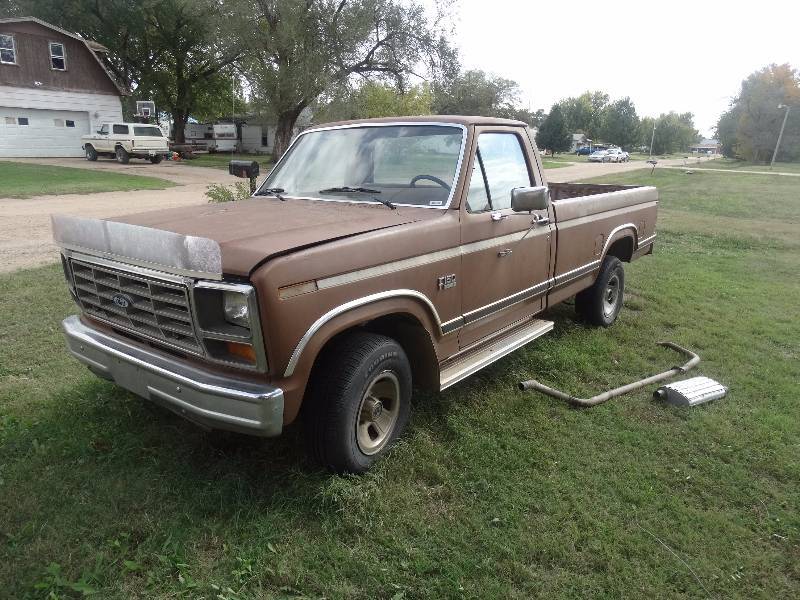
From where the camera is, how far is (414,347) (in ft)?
11.3

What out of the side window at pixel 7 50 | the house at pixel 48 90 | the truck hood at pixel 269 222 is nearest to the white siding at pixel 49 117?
the house at pixel 48 90

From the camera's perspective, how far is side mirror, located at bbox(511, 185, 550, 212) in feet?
11.8

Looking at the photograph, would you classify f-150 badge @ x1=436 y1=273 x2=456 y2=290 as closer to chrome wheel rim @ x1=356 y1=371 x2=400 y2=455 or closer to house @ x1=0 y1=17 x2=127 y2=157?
chrome wheel rim @ x1=356 y1=371 x2=400 y2=455

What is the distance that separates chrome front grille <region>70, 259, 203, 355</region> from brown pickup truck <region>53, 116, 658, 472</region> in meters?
0.01

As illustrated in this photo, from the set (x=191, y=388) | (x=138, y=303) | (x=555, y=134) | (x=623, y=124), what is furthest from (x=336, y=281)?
(x=623, y=124)

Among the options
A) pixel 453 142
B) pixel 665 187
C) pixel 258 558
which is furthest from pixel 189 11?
pixel 258 558

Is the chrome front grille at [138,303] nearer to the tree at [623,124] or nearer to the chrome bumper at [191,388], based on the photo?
the chrome bumper at [191,388]

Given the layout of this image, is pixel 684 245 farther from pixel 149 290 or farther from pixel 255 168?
pixel 149 290

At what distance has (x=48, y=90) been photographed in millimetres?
27359

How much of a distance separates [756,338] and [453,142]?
3.99 meters

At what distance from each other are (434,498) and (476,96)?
39370 millimetres

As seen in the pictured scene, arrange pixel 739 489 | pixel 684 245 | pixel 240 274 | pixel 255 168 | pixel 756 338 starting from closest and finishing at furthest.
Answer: pixel 240 274 → pixel 739 489 → pixel 255 168 → pixel 756 338 → pixel 684 245

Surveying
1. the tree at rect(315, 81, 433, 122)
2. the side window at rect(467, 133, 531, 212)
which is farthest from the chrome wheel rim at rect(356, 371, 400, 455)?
the tree at rect(315, 81, 433, 122)

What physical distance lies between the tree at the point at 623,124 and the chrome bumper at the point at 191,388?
285 feet
